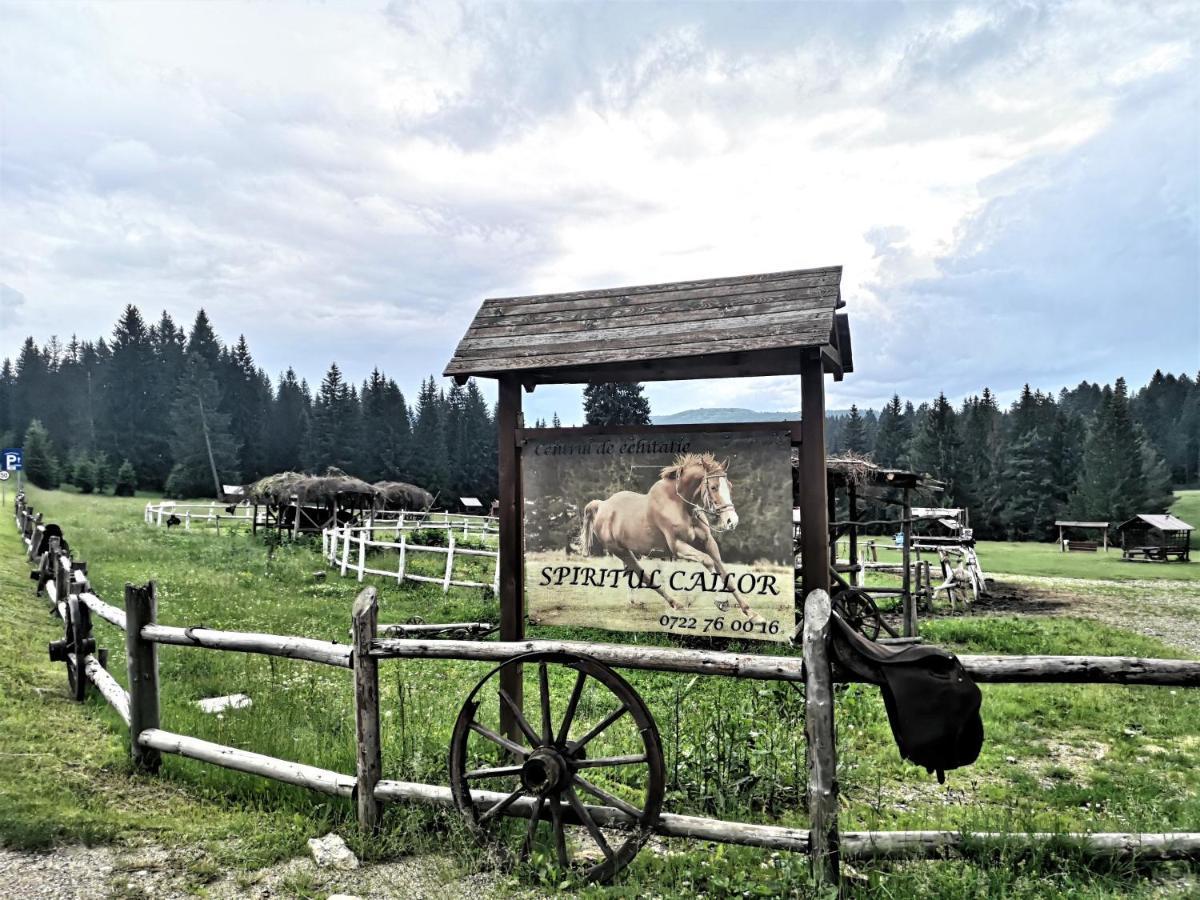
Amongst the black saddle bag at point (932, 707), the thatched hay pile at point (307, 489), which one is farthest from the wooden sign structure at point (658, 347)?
the thatched hay pile at point (307, 489)

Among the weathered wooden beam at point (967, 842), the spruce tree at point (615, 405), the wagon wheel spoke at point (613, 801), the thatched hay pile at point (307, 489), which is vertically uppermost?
the spruce tree at point (615, 405)

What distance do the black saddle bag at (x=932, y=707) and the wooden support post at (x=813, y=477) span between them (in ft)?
5.97

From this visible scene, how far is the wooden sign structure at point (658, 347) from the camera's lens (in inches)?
224

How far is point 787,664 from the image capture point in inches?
156

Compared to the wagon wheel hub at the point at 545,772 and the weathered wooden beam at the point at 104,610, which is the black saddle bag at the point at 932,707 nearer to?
the wagon wheel hub at the point at 545,772

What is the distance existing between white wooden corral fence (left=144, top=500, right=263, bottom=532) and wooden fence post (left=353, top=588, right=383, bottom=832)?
1262 inches

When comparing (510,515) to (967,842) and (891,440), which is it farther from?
(891,440)

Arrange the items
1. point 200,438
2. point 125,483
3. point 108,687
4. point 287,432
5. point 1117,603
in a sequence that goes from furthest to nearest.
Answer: point 287,432
point 200,438
point 125,483
point 1117,603
point 108,687

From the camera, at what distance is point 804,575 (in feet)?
19.1

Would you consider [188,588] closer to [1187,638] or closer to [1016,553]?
[1187,638]

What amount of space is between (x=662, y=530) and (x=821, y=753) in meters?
2.52

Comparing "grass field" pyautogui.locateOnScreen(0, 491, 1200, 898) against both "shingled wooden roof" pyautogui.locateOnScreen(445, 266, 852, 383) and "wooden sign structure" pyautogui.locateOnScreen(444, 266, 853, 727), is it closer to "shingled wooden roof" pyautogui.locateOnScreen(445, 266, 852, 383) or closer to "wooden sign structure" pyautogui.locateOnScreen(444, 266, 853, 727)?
"wooden sign structure" pyautogui.locateOnScreen(444, 266, 853, 727)

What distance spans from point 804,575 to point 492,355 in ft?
10.4

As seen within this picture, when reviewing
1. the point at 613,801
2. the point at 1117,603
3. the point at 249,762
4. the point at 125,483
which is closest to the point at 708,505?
the point at 613,801
